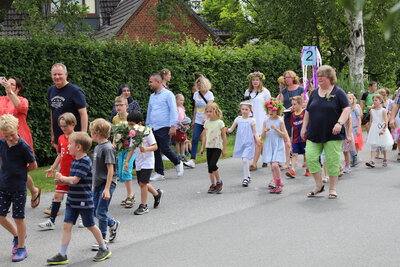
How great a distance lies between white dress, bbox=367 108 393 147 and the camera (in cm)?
1272

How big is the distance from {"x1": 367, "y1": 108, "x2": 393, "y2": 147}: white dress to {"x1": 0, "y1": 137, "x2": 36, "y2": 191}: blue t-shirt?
8.57m

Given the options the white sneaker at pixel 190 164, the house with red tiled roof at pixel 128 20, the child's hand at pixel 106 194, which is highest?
the house with red tiled roof at pixel 128 20

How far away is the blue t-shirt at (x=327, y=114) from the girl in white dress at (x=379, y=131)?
396cm

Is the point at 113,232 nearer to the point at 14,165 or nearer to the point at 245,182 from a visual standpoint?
the point at 14,165

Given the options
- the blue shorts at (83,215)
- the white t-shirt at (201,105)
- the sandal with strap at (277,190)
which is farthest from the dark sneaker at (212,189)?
the blue shorts at (83,215)

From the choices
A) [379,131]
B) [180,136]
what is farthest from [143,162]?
[379,131]

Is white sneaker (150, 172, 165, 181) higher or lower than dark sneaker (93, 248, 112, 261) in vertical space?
lower

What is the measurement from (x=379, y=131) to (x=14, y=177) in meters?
8.92

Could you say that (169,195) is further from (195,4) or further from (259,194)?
(195,4)

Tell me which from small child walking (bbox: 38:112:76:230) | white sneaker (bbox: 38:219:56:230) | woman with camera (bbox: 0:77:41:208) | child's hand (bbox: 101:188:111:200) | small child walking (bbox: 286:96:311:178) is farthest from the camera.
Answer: small child walking (bbox: 286:96:311:178)

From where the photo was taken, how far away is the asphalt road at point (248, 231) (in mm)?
5961

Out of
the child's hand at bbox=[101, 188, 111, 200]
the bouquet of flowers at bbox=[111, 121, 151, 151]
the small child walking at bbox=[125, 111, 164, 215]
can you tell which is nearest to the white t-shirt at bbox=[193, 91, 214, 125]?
the small child walking at bbox=[125, 111, 164, 215]

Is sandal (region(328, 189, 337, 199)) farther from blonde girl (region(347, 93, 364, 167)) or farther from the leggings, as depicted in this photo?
blonde girl (region(347, 93, 364, 167))

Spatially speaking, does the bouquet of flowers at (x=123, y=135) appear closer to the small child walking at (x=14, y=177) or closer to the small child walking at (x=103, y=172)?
the small child walking at (x=103, y=172)
